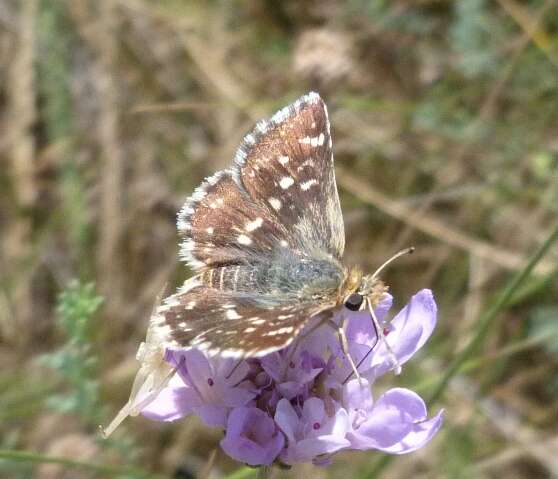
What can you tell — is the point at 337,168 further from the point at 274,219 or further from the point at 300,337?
the point at 300,337

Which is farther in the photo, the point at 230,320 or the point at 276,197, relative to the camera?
the point at 276,197

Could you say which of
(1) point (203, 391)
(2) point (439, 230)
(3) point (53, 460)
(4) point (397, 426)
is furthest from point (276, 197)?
(2) point (439, 230)

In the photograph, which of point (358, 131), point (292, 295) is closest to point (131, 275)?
point (358, 131)

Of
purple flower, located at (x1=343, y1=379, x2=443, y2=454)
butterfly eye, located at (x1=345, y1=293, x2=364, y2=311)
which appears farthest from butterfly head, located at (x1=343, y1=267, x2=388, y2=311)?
purple flower, located at (x1=343, y1=379, x2=443, y2=454)

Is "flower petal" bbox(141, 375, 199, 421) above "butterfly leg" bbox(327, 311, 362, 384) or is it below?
below

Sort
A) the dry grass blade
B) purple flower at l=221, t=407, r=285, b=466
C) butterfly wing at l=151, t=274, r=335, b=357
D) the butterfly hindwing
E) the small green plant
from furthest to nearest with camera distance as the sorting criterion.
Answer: the dry grass blade → the small green plant → the butterfly hindwing → purple flower at l=221, t=407, r=285, b=466 → butterfly wing at l=151, t=274, r=335, b=357

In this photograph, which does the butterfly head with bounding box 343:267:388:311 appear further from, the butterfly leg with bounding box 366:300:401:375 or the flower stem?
the flower stem

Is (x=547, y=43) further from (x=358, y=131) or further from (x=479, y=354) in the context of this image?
(x=479, y=354)

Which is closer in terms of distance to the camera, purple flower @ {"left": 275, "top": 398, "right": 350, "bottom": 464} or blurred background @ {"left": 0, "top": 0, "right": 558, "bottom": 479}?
purple flower @ {"left": 275, "top": 398, "right": 350, "bottom": 464}

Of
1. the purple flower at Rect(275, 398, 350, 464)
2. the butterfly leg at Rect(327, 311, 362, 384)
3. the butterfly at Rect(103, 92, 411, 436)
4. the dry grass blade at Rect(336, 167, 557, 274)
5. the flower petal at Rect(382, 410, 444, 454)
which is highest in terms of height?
the butterfly at Rect(103, 92, 411, 436)
